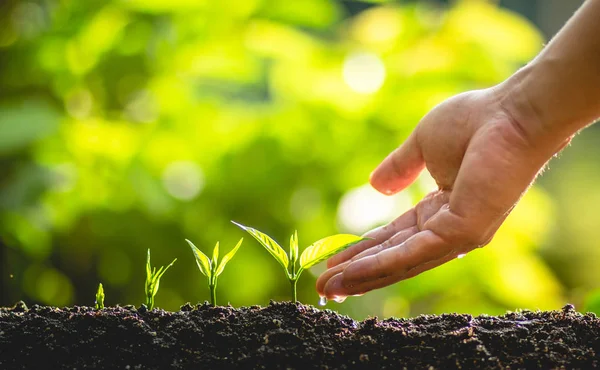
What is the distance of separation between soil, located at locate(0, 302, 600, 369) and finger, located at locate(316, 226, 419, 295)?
0.09 metres

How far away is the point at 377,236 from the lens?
1191 millimetres

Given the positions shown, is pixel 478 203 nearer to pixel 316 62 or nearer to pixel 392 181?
pixel 392 181

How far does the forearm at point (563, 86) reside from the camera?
93cm

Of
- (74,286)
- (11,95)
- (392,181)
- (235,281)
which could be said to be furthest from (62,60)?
(392,181)

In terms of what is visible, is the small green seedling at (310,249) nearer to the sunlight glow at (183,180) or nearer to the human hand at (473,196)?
the human hand at (473,196)

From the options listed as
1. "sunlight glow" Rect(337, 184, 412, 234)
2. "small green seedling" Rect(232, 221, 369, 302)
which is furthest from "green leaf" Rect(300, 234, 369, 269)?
"sunlight glow" Rect(337, 184, 412, 234)

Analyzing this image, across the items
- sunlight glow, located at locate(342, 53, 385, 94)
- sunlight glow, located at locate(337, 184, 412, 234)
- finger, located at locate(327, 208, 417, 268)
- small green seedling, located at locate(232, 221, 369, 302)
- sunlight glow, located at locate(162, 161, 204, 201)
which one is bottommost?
small green seedling, located at locate(232, 221, 369, 302)

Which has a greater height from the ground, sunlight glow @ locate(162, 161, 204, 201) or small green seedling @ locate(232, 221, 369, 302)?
sunlight glow @ locate(162, 161, 204, 201)

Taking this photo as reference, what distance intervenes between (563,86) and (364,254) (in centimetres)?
42

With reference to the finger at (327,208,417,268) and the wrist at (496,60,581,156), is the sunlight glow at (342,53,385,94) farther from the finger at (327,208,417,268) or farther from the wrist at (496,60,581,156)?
the wrist at (496,60,581,156)

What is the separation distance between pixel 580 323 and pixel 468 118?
378 millimetres

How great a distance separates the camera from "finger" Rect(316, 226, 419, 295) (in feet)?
3.47

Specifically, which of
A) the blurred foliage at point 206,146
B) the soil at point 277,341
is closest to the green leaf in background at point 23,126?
the blurred foliage at point 206,146

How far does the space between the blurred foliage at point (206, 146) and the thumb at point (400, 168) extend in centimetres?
76
